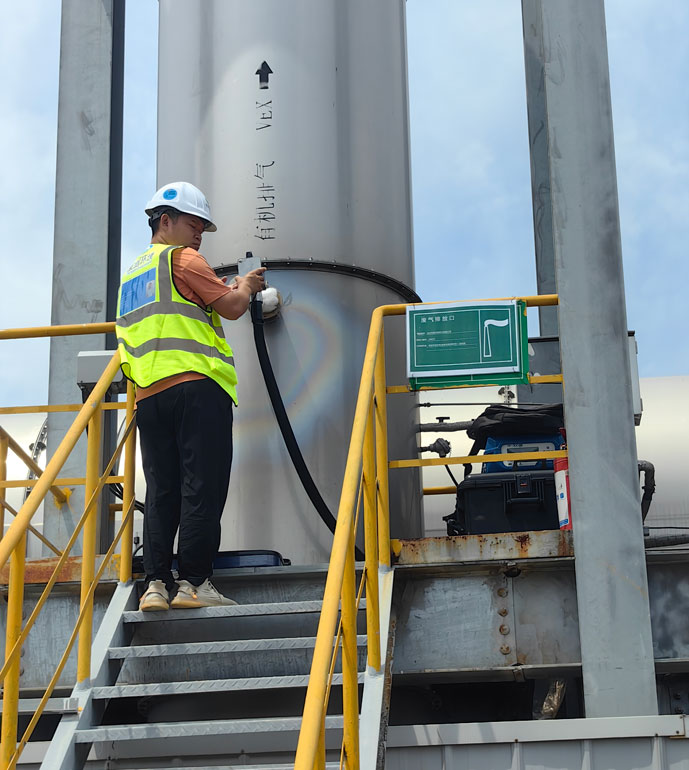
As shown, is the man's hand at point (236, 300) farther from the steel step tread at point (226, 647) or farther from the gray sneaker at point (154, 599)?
the steel step tread at point (226, 647)

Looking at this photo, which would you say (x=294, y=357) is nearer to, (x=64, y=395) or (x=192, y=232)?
(x=192, y=232)

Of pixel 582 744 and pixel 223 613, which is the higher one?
pixel 223 613

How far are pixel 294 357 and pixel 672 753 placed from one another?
112 inches

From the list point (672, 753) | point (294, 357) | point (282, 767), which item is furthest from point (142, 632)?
point (672, 753)

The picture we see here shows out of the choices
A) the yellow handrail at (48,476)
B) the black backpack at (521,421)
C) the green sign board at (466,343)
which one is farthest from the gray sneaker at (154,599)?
the black backpack at (521,421)

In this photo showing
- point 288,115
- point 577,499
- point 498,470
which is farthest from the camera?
point 288,115

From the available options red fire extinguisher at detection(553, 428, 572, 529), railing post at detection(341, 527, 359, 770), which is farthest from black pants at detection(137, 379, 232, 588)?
red fire extinguisher at detection(553, 428, 572, 529)

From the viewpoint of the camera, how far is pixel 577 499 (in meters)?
5.30

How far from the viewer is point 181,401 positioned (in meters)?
5.36

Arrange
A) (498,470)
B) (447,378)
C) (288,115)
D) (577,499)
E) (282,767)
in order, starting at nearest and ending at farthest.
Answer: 1. (282,767)
2. (577,499)
3. (447,378)
4. (498,470)
5. (288,115)

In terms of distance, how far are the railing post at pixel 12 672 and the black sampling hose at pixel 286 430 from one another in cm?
176

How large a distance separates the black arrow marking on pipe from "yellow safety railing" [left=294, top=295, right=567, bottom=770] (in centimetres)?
193

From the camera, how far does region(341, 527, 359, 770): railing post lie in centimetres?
392

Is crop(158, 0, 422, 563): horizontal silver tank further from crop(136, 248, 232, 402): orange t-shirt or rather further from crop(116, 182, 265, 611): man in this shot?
crop(136, 248, 232, 402): orange t-shirt
